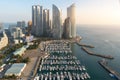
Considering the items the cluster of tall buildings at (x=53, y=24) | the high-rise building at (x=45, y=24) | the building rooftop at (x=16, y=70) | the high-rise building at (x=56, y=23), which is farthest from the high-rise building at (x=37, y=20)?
→ the building rooftop at (x=16, y=70)

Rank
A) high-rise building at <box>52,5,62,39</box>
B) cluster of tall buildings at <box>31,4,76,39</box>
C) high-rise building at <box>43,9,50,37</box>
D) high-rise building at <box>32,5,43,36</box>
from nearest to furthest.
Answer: high-rise building at <box>52,5,62,39</box> → cluster of tall buildings at <box>31,4,76,39</box> → high-rise building at <box>32,5,43,36</box> → high-rise building at <box>43,9,50,37</box>

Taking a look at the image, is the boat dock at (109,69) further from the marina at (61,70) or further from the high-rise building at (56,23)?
the high-rise building at (56,23)

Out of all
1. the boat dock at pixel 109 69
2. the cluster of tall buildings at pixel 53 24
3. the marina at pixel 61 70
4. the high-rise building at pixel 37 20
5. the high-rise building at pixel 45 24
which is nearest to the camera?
the marina at pixel 61 70

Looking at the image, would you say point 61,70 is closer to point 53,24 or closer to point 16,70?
point 16,70

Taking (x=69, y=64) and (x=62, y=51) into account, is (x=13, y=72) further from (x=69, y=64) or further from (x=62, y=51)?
(x=62, y=51)

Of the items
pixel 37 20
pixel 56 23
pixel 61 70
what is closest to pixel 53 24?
pixel 56 23

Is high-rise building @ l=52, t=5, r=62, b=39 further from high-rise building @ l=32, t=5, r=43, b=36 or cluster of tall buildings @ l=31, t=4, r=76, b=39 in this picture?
high-rise building @ l=32, t=5, r=43, b=36

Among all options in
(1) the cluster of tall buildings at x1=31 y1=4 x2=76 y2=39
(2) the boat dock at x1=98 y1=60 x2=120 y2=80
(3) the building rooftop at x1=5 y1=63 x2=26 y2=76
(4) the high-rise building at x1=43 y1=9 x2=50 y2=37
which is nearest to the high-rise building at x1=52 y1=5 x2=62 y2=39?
(1) the cluster of tall buildings at x1=31 y1=4 x2=76 y2=39

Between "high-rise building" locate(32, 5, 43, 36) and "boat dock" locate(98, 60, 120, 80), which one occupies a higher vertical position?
"high-rise building" locate(32, 5, 43, 36)
